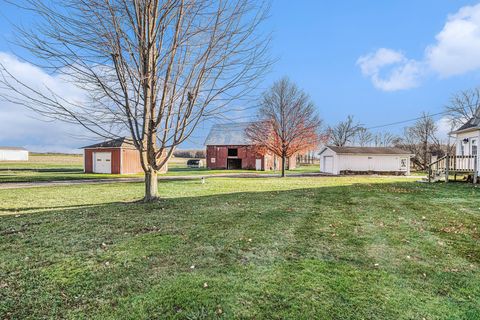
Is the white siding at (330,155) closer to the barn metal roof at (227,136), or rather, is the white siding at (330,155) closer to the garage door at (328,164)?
the garage door at (328,164)

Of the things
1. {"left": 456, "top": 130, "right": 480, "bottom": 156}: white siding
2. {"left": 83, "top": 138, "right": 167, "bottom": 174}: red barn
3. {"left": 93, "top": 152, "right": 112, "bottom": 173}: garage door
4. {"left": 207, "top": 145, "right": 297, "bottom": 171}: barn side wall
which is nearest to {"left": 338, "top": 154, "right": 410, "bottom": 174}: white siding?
{"left": 207, "top": 145, "right": 297, "bottom": 171}: barn side wall

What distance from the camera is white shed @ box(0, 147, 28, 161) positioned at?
70.3 metres

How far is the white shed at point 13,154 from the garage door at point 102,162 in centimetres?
5946

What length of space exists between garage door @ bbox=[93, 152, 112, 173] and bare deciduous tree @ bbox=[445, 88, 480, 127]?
39030 millimetres

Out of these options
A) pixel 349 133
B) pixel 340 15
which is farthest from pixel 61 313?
pixel 349 133

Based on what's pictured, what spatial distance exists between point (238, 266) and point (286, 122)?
23293 mm

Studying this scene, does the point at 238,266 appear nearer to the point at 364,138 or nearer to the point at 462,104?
the point at 462,104

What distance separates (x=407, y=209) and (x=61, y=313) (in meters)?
8.82

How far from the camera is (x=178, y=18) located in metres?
7.30

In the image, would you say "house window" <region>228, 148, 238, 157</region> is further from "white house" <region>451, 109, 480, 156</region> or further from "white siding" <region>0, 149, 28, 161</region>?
"white siding" <region>0, 149, 28, 161</region>

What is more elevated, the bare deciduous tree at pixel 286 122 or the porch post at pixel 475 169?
the bare deciduous tree at pixel 286 122

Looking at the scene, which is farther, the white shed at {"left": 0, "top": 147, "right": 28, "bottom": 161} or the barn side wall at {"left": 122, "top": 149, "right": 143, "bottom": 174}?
the white shed at {"left": 0, "top": 147, "right": 28, "bottom": 161}

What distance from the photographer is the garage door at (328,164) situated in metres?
34.4

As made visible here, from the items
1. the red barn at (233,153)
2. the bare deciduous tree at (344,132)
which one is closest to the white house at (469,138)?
the red barn at (233,153)
